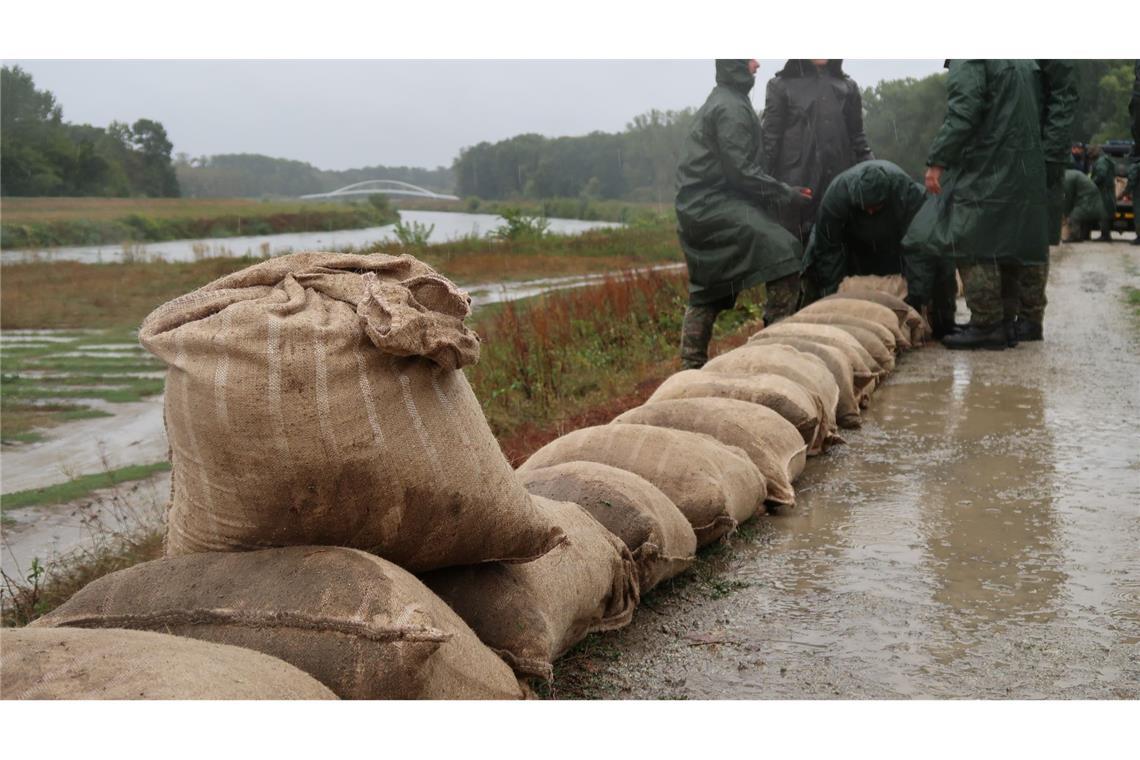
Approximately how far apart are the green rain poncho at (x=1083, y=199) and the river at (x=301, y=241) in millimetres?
7442

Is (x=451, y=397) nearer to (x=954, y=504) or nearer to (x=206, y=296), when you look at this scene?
(x=206, y=296)

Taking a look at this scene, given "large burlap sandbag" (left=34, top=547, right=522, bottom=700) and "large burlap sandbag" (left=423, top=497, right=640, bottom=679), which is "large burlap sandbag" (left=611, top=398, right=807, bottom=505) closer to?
"large burlap sandbag" (left=423, top=497, right=640, bottom=679)

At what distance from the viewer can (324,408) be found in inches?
88.7

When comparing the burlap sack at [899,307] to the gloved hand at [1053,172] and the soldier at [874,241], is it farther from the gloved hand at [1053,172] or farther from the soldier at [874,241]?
the gloved hand at [1053,172]

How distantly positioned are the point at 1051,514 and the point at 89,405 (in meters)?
7.95

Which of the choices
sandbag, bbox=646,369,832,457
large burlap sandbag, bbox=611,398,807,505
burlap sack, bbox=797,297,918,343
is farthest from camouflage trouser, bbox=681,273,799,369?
large burlap sandbag, bbox=611,398,807,505

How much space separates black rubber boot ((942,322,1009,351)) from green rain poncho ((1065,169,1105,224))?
11.1 m

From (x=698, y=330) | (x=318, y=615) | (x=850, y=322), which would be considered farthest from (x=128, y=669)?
(x=850, y=322)

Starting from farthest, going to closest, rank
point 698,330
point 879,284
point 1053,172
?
1. point 879,284
2. point 1053,172
3. point 698,330

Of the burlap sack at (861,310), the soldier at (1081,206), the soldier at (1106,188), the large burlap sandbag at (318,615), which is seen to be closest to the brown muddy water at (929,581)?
the large burlap sandbag at (318,615)

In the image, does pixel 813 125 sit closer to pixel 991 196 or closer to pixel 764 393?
pixel 991 196

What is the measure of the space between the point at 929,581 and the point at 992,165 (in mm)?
4867

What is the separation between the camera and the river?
6.25m

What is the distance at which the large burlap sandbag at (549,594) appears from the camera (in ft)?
8.61
